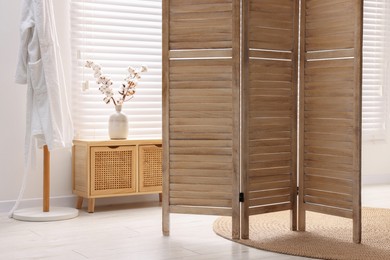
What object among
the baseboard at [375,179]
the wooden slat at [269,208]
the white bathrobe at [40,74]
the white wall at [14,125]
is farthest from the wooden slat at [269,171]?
the baseboard at [375,179]

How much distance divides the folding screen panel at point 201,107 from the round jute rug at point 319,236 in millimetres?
312

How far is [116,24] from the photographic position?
586 centimetres

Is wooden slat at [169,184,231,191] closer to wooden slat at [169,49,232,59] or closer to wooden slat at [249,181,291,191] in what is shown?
wooden slat at [249,181,291,191]

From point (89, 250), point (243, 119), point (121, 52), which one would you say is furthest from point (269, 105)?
point (121, 52)

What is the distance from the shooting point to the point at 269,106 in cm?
442

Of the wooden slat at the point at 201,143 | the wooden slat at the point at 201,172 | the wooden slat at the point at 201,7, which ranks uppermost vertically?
the wooden slat at the point at 201,7

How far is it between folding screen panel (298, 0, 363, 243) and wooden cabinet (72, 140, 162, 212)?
1570 mm

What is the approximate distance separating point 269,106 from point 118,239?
4.41 ft

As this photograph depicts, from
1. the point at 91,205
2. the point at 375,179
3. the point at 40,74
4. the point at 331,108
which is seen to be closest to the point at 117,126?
the point at 91,205

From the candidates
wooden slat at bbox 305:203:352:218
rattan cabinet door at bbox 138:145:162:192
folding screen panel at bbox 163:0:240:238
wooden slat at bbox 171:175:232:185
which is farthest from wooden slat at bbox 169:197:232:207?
rattan cabinet door at bbox 138:145:162:192

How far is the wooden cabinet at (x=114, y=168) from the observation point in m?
5.38

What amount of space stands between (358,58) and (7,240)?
2.57 m

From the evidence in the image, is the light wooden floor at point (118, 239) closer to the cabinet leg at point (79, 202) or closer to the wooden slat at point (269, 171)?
the cabinet leg at point (79, 202)

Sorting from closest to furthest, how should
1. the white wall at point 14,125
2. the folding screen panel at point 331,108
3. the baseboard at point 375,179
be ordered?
the folding screen panel at point 331,108
the white wall at point 14,125
the baseboard at point 375,179
